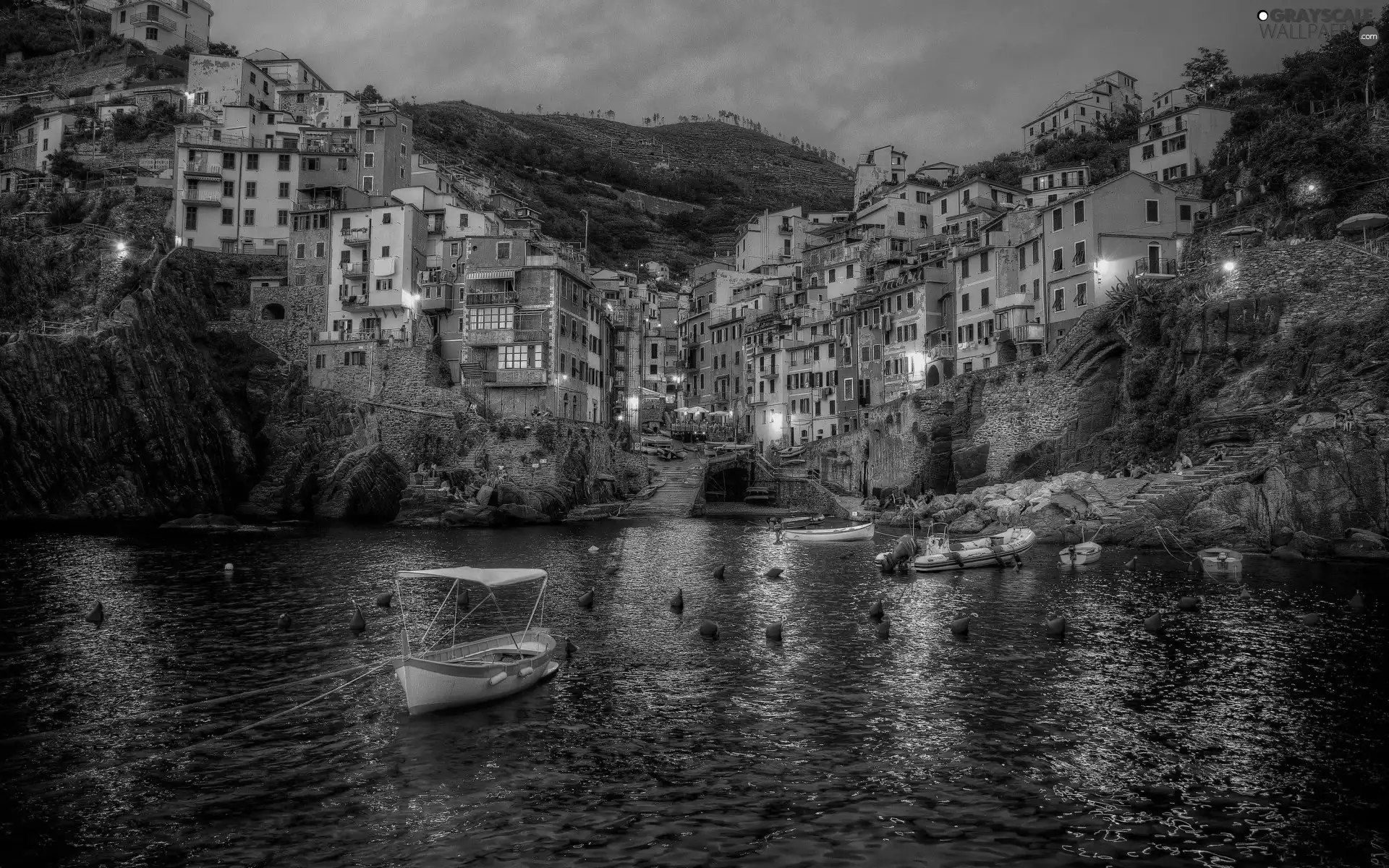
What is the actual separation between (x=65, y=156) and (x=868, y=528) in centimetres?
9026

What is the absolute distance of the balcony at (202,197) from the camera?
85688mm

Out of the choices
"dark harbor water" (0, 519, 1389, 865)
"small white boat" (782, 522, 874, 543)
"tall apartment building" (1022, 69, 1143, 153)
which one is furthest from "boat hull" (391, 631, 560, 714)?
"tall apartment building" (1022, 69, 1143, 153)

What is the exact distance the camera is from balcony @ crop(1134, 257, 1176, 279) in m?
60.5

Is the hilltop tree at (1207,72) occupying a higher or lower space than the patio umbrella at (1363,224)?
higher

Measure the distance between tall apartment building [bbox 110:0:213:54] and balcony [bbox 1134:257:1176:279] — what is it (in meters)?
123

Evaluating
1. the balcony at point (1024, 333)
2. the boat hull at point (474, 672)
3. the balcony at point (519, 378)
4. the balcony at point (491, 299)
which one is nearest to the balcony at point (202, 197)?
the balcony at point (491, 299)

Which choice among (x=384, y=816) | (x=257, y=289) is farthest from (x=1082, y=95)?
(x=384, y=816)

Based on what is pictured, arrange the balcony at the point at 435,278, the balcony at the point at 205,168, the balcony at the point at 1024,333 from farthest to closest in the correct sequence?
1. the balcony at the point at 205,168
2. the balcony at the point at 435,278
3. the balcony at the point at 1024,333

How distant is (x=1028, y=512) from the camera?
176ft

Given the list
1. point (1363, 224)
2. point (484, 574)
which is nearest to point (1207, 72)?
point (1363, 224)

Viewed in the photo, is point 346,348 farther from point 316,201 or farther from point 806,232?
point 806,232

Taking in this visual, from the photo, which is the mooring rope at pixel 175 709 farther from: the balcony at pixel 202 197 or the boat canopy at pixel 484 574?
the balcony at pixel 202 197

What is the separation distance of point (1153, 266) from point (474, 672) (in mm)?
57674

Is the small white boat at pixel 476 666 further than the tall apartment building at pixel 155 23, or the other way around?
the tall apartment building at pixel 155 23
